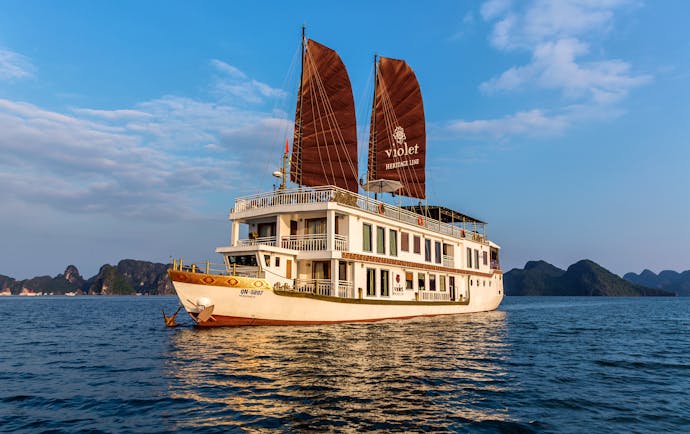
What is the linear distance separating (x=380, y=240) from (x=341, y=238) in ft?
11.9

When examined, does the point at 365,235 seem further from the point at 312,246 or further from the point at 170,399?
the point at 170,399

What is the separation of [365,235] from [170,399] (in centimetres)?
1711

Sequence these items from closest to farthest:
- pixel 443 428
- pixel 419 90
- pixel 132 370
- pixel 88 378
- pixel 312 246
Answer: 1. pixel 443 428
2. pixel 88 378
3. pixel 132 370
4. pixel 312 246
5. pixel 419 90

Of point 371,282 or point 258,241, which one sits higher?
point 258,241

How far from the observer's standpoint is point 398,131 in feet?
125

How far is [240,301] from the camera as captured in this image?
19.7 m

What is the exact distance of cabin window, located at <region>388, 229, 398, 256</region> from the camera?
27.7 meters

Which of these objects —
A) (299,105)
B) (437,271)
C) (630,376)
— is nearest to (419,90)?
(299,105)

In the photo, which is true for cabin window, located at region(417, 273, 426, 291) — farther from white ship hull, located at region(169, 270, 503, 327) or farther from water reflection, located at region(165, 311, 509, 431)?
water reflection, located at region(165, 311, 509, 431)

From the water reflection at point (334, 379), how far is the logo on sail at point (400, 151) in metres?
20.5

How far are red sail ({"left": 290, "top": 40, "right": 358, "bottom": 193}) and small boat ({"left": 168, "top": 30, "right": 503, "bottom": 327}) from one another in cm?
7

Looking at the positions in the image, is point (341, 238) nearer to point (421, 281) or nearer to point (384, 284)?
point (384, 284)

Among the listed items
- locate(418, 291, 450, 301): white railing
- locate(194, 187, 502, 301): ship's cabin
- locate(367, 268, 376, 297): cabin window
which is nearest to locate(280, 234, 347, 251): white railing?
locate(194, 187, 502, 301): ship's cabin

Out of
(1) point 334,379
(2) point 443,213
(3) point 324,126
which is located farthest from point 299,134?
(1) point 334,379
